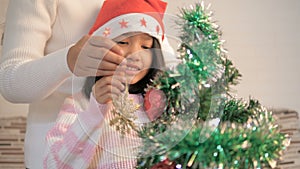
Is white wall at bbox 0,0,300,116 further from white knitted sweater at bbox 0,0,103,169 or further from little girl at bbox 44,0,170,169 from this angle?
little girl at bbox 44,0,170,169

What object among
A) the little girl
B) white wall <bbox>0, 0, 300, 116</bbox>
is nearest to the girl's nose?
the little girl

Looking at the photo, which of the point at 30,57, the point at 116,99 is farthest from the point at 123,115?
the point at 30,57

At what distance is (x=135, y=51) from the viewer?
1.54 feet

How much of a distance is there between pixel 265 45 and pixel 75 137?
995 millimetres

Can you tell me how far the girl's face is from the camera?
0.46 meters

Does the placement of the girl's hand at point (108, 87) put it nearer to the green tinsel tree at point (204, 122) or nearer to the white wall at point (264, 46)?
the green tinsel tree at point (204, 122)

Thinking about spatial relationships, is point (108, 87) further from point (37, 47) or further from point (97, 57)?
point (37, 47)

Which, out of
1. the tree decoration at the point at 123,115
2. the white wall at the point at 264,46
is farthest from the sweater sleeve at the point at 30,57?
the white wall at the point at 264,46

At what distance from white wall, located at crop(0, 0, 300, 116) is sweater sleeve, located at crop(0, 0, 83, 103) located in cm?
77

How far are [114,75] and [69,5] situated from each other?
0.27m

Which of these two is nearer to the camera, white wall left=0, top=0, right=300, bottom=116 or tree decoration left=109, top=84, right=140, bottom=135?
tree decoration left=109, top=84, right=140, bottom=135

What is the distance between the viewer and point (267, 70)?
55.1 inches

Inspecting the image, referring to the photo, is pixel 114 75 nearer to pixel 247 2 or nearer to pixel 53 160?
pixel 53 160

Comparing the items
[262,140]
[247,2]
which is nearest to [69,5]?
[262,140]
